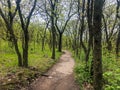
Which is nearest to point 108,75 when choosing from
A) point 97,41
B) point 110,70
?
point 110,70

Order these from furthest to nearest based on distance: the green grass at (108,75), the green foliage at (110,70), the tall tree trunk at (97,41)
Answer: the green foliage at (110,70)
the green grass at (108,75)
the tall tree trunk at (97,41)

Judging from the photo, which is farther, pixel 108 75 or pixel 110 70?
pixel 110 70

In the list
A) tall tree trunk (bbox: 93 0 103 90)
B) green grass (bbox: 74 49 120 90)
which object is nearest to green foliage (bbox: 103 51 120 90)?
green grass (bbox: 74 49 120 90)

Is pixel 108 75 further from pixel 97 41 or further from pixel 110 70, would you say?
pixel 97 41

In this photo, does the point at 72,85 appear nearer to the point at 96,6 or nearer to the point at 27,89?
the point at 27,89

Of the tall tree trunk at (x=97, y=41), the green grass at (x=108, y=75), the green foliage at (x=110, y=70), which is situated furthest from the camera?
the green foliage at (x=110, y=70)

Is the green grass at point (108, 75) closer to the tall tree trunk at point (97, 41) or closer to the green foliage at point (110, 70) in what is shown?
the green foliage at point (110, 70)

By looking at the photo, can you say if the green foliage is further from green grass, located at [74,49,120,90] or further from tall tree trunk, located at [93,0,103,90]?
tall tree trunk, located at [93,0,103,90]

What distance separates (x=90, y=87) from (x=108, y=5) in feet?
63.7

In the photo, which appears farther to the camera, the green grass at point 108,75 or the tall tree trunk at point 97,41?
→ the green grass at point 108,75

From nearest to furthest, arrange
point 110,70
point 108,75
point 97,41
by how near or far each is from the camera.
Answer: point 97,41
point 108,75
point 110,70

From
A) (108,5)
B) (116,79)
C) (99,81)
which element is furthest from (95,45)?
(108,5)

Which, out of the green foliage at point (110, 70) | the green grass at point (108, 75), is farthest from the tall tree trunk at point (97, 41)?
the green foliage at point (110, 70)

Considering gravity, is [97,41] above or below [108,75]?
above
